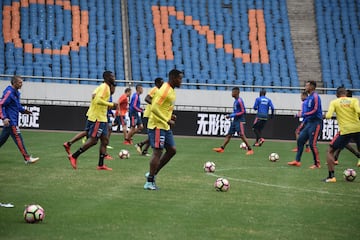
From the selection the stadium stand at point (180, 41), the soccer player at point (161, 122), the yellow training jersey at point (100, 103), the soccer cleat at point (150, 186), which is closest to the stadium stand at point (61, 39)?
the stadium stand at point (180, 41)

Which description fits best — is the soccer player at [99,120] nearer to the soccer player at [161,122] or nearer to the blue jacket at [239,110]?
the soccer player at [161,122]

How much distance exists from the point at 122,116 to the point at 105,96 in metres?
10.1

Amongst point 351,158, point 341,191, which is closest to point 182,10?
point 351,158

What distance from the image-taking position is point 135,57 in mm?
41125

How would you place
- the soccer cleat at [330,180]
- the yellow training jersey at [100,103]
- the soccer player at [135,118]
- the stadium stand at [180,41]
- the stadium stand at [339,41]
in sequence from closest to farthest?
the soccer cleat at [330,180] → the yellow training jersey at [100,103] → the soccer player at [135,118] → the stadium stand at [180,41] → the stadium stand at [339,41]

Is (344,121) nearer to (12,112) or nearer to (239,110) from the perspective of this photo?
(12,112)

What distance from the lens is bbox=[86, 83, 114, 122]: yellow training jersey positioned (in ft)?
53.3

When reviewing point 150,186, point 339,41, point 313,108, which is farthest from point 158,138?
point 339,41

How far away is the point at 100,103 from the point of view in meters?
16.2

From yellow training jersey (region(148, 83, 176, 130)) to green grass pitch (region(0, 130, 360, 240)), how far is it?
118cm

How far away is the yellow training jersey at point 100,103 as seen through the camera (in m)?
16.2

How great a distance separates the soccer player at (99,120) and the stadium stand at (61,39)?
20.1 meters

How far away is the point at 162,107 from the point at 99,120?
11.8ft

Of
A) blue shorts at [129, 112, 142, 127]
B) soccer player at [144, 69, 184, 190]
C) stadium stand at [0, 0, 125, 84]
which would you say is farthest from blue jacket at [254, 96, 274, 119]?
soccer player at [144, 69, 184, 190]
